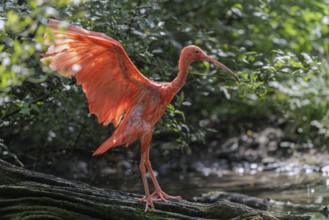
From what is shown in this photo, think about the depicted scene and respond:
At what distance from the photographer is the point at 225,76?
750cm

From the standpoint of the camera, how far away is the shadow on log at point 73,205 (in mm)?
4742

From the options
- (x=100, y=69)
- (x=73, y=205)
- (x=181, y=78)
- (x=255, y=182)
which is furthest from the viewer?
(x=255, y=182)

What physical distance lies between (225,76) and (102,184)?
2.57 meters

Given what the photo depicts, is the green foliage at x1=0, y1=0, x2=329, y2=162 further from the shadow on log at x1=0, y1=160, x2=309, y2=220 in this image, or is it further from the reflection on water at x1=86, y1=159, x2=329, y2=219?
the shadow on log at x1=0, y1=160, x2=309, y2=220

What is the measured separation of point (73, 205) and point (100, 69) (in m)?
1.23

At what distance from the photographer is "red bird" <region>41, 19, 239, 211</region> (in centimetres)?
509

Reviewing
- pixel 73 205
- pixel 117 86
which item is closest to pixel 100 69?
pixel 117 86

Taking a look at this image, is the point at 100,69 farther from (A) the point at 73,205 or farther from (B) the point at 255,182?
(B) the point at 255,182

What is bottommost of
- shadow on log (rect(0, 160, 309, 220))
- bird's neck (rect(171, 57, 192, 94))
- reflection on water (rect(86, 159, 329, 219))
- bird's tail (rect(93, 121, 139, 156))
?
reflection on water (rect(86, 159, 329, 219))

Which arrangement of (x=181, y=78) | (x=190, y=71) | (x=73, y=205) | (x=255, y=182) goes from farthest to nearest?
(x=255, y=182), (x=190, y=71), (x=181, y=78), (x=73, y=205)

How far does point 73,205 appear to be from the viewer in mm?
4766

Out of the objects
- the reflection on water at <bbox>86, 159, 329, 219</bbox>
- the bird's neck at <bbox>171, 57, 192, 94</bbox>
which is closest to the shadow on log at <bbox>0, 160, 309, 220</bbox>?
the bird's neck at <bbox>171, 57, 192, 94</bbox>

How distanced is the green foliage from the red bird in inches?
11.8

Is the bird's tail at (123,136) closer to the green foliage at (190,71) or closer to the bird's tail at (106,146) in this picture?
the bird's tail at (106,146)
